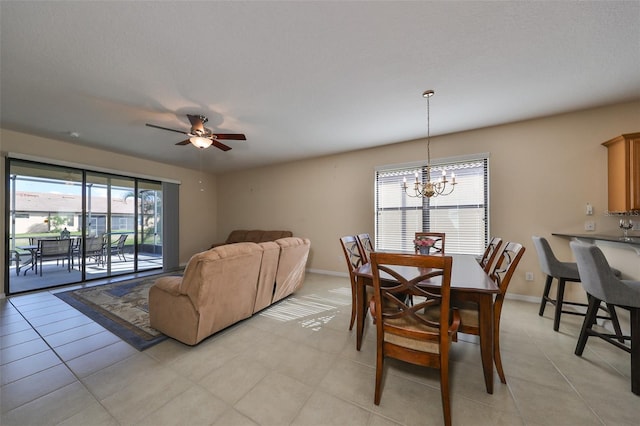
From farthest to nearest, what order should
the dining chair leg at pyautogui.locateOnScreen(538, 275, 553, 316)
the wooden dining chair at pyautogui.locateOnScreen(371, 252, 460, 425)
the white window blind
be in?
the white window blind < the dining chair leg at pyautogui.locateOnScreen(538, 275, 553, 316) < the wooden dining chair at pyautogui.locateOnScreen(371, 252, 460, 425)

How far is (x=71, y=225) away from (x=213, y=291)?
4.37m

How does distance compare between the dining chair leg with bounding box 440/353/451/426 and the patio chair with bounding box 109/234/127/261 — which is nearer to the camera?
the dining chair leg with bounding box 440/353/451/426

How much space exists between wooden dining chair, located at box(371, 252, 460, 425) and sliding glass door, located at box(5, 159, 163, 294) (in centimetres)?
578

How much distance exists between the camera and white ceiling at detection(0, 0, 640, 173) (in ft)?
5.09

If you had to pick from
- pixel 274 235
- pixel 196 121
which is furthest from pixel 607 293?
pixel 274 235

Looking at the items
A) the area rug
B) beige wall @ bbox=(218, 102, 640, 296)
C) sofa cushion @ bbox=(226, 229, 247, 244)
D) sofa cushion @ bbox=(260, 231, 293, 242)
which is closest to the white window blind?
beige wall @ bbox=(218, 102, 640, 296)

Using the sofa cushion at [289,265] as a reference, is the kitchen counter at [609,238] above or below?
above

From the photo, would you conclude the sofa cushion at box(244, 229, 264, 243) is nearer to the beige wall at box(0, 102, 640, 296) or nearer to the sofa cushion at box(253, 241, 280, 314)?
the beige wall at box(0, 102, 640, 296)

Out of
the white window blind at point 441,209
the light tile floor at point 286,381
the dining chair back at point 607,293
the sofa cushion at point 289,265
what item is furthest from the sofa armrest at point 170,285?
the dining chair back at point 607,293

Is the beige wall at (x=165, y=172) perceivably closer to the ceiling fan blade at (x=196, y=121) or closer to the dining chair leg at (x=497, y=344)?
the ceiling fan blade at (x=196, y=121)

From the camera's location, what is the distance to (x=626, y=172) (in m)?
2.45

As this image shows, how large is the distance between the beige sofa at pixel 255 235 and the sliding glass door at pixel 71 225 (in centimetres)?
196

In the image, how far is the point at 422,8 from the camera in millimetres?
1510

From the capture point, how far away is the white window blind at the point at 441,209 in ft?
11.6
